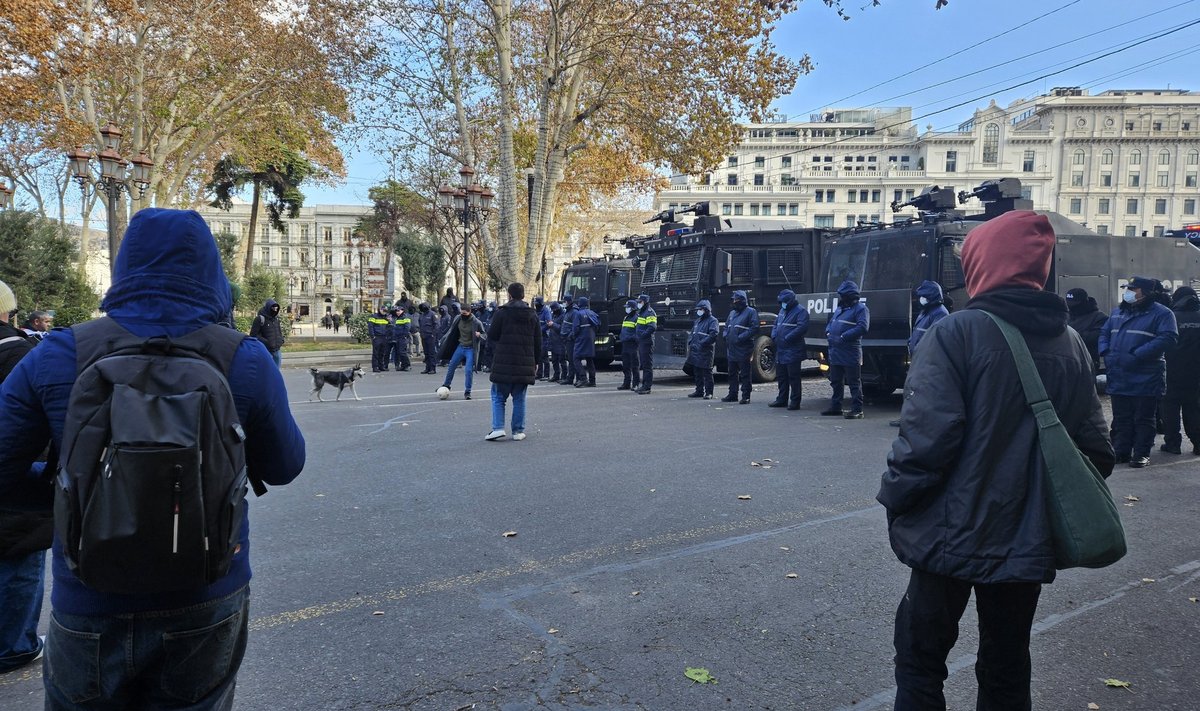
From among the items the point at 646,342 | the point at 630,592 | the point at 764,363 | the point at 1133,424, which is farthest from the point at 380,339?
the point at 630,592

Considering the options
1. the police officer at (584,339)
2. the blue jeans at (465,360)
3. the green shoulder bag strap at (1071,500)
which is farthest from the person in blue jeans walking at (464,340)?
Answer: the green shoulder bag strap at (1071,500)

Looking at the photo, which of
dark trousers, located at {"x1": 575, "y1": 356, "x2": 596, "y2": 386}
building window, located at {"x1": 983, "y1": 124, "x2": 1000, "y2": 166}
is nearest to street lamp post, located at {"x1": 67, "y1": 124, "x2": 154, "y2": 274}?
dark trousers, located at {"x1": 575, "y1": 356, "x2": 596, "y2": 386}

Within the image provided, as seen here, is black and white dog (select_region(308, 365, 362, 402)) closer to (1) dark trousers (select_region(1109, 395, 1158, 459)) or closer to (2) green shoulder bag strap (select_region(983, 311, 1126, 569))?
(1) dark trousers (select_region(1109, 395, 1158, 459))

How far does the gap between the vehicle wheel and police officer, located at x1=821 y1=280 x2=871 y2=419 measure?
408 centimetres

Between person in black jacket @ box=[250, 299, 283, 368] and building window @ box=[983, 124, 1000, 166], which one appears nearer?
person in black jacket @ box=[250, 299, 283, 368]

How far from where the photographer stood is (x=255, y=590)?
432 centimetres

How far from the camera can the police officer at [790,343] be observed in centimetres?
1183

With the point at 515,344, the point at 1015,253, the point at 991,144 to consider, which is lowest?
the point at 515,344

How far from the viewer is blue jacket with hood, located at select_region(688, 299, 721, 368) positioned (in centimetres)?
1333

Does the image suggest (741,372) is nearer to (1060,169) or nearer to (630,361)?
(630,361)

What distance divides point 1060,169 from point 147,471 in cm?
10459

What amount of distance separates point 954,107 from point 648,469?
2082 centimetres

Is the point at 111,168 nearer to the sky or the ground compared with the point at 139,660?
nearer to the sky

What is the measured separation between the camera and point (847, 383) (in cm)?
1119
